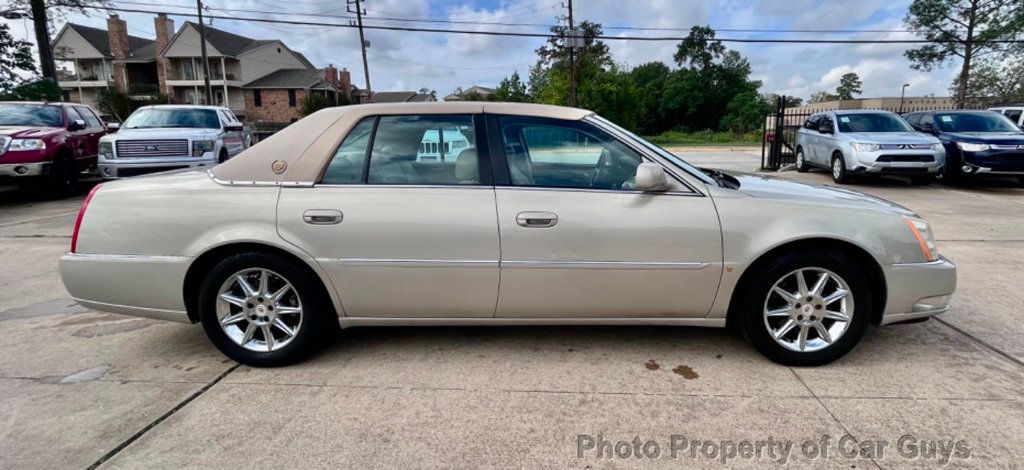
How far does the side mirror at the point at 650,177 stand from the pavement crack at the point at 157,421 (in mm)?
2577

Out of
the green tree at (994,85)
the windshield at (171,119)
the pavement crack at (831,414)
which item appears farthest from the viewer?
the green tree at (994,85)

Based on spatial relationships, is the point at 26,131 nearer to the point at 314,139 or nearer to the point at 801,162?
the point at 314,139

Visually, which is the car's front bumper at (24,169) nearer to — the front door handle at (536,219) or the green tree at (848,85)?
the front door handle at (536,219)

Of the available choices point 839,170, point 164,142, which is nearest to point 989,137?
point 839,170

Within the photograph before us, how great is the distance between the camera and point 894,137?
1071cm

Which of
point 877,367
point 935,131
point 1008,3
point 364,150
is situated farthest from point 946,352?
point 1008,3

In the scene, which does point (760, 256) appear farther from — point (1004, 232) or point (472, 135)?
point (1004, 232)

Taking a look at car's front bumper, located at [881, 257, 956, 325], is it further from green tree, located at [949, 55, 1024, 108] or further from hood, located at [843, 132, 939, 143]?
green tree, located at [949, 55, 1024, 108]

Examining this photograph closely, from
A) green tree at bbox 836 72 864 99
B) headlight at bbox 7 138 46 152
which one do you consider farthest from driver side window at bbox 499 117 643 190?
green tree at bbox 836 72 864 99

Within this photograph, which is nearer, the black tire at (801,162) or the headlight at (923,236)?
the headlight at (923,236)

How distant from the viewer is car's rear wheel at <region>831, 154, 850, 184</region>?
37.3 ft

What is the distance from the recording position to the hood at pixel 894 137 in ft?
34.8

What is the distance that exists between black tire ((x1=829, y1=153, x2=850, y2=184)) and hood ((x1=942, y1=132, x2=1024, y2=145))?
2.08 meters

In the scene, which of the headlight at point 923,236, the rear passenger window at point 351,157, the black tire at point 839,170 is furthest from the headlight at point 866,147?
the rear passenger window at point 351,157
